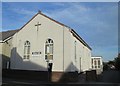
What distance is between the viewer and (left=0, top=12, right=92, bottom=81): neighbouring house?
26.4 metres

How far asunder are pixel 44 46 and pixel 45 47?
0.17 m

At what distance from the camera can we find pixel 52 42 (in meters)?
27.4

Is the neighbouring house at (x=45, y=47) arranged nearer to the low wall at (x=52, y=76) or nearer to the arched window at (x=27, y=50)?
the arched window at (x=27, y=50)

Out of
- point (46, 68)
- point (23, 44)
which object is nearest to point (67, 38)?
point (46, 68)

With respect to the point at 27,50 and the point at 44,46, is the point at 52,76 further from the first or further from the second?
the point at 27,50

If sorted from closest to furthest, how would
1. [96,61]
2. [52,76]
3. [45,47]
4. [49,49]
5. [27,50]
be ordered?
1. [52,76]
2. [49,49]
3. [45,47]
4. [27,50]
5. [96,61]

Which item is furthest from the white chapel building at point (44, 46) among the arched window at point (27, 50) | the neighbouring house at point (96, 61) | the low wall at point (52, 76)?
the neighbouring house at point (96, 61)

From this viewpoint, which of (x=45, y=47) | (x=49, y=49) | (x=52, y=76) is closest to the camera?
(x=52, y=76)

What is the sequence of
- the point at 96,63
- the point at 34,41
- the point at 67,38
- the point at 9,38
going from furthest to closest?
1. the point at 96,63
2. the point at 9,38
3. the point at 34,41
4. the point at 67,38

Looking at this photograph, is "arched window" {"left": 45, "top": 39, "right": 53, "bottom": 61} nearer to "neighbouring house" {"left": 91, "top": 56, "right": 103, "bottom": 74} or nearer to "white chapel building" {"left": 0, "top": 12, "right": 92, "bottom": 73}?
"white chapel building" {"left": 0, "top": 12, "right": 92, "bottom": 73}

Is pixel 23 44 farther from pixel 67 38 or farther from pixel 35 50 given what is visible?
pixel 67 38

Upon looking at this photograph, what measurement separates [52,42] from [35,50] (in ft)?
7.96

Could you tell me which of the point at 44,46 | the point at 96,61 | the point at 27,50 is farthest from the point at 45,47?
the point at 96,61

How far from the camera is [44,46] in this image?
27.7 meters
